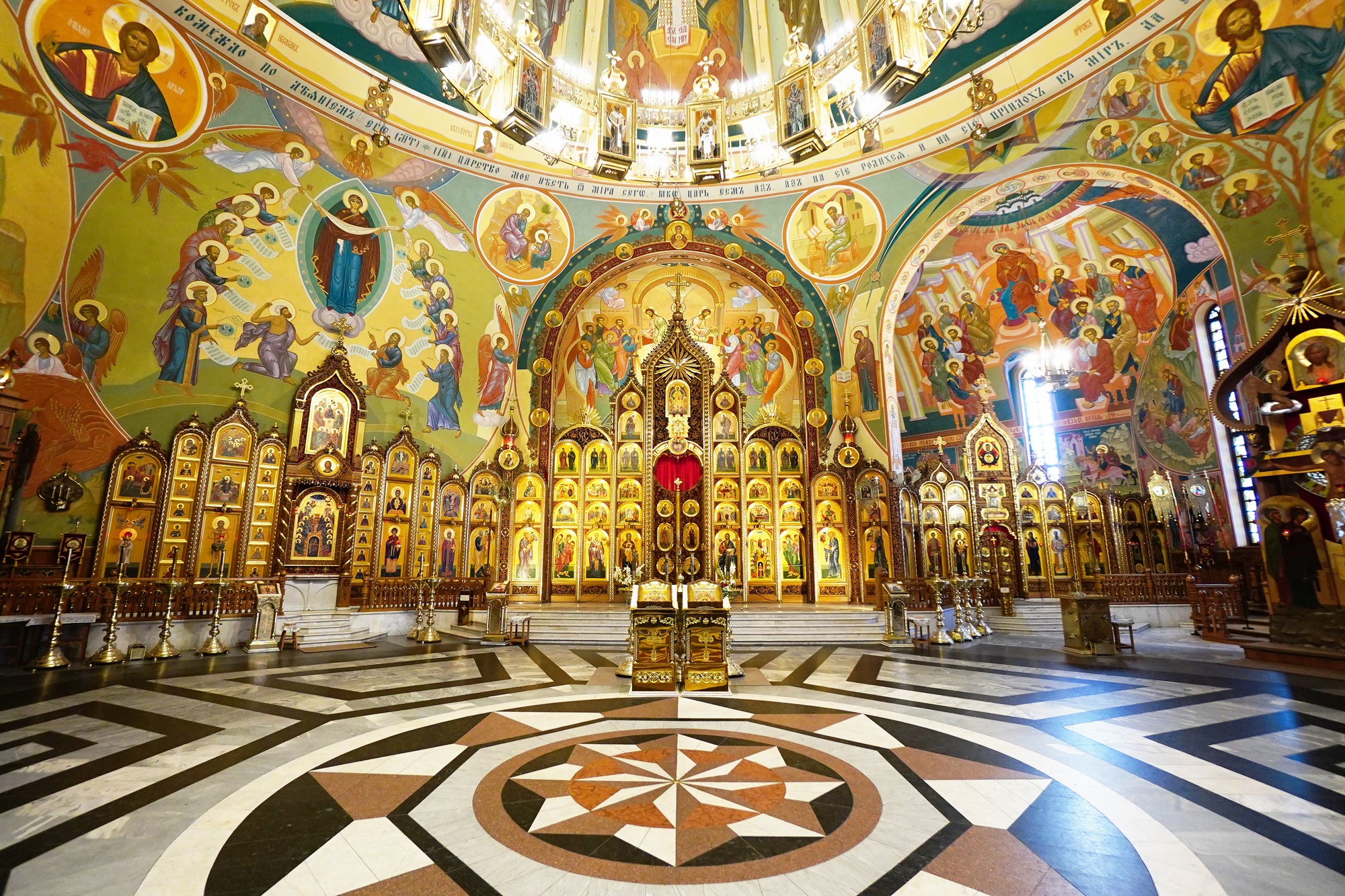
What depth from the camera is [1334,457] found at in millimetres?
8797

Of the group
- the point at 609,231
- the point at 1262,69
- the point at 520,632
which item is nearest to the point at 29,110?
the point at 609,231

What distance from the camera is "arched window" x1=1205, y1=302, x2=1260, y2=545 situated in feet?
49.6

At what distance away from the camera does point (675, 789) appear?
13.3 feet

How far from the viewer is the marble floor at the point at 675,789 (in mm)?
2914

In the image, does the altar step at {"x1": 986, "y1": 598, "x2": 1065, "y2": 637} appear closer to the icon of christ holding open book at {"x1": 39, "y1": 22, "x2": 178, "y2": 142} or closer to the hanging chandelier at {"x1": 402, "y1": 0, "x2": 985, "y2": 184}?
A: the hanging chandelier at {"x1": 402, "y1": 0, "x2": 985, "y2": 184}

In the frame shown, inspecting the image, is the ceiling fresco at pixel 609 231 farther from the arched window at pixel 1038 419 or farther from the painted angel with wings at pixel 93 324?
the arched window at pixel 1038 419

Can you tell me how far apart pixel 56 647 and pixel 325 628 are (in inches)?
160

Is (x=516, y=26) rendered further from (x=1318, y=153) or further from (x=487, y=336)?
(x=1318, y=153)

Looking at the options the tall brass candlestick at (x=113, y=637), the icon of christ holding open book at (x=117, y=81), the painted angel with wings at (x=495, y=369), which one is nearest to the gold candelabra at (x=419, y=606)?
the painted angel with wings at (x=495, y=369)

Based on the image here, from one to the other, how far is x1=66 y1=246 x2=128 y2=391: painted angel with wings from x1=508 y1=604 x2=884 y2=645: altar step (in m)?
9.83

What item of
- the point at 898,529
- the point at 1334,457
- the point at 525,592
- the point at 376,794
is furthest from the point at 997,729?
the point at 525,592

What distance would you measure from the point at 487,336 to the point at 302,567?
8323mm

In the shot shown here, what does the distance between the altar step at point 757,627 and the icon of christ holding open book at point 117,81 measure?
12.6 metres

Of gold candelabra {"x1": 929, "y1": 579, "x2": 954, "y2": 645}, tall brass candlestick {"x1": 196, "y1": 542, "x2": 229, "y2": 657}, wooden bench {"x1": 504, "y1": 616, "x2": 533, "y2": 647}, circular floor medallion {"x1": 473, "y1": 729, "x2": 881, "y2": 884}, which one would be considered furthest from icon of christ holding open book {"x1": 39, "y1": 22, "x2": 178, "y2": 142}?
gold candelabra {"x1": 929, "y1": 579, "x2": 954, "y2": 645}
